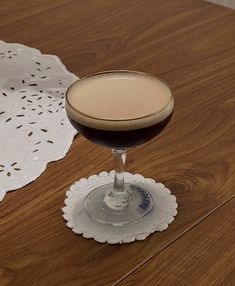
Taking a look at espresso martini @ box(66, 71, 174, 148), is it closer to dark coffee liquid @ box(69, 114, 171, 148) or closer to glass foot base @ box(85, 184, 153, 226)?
dark coffee liquid @ box(69, 114, 171, 148)

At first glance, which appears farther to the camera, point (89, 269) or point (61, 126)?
point (61, 126)

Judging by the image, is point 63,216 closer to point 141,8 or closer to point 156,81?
point 156,81

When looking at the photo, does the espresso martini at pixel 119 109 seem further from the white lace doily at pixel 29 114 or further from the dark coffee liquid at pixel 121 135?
the white lace doily at pixel 29 114

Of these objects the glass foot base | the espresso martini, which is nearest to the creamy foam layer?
the espresso martini

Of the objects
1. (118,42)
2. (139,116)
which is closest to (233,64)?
(118,42)

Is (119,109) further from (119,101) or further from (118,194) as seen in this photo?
(118,194)

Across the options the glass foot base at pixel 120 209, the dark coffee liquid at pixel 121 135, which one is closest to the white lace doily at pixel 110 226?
the glass foot base at pixel 120 209
